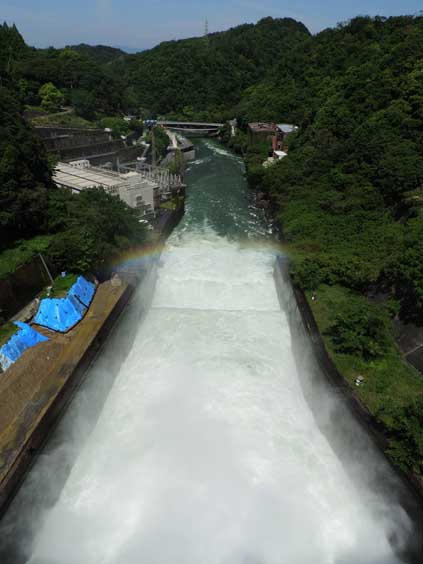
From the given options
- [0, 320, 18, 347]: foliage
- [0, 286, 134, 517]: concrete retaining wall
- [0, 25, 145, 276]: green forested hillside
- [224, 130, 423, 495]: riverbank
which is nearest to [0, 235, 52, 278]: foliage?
[0, 25, 145, 276]: green forested hillside

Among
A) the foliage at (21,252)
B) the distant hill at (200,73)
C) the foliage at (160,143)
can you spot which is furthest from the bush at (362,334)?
the distant hill at (200,73)

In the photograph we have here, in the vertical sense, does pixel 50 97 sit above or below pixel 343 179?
above

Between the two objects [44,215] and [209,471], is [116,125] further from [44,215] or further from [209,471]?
[209,471]

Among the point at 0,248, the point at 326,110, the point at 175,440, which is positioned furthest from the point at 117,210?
the point at 326,110

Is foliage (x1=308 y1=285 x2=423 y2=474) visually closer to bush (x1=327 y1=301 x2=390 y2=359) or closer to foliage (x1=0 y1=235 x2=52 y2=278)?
bush (x1=327 y1=301 x2=390 y2=359)

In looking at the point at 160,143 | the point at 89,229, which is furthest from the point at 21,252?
the point at 160,143

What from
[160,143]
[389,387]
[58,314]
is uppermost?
[160,143]
